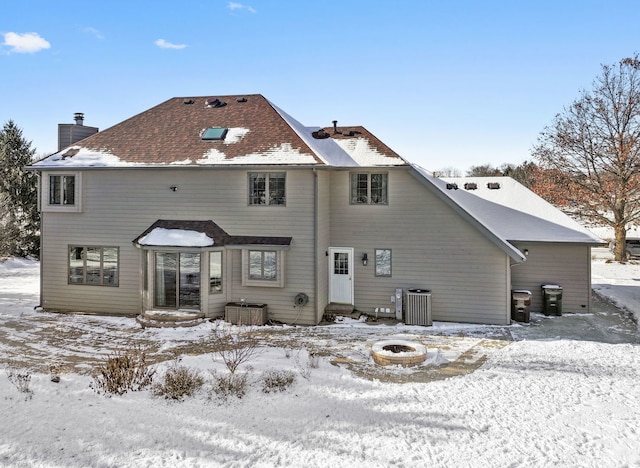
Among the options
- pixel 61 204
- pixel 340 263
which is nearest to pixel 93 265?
pixel 61 204

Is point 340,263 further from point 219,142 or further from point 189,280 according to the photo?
point 219,142

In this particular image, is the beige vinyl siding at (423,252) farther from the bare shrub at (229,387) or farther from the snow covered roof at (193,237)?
the bare shrub at (229,387)

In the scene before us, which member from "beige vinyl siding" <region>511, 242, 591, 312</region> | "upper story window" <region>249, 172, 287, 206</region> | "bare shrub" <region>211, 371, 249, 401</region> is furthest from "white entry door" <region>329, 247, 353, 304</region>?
"bare shrub" <region>211, 371, 249, 401</region>

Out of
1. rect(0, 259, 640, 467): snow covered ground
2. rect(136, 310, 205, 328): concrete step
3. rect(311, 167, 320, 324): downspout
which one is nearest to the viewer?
rect(0, 259, 640, 467): snow covered ground

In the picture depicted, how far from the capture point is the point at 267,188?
1402 cm

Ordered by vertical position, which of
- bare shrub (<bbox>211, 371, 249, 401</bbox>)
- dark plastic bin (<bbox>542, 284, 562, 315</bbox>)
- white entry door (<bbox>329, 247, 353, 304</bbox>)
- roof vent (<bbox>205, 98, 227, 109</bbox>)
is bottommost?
bare shrub (<bbox>211, 371, 249, 401</bbox>)

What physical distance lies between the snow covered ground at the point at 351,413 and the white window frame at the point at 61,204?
16.8ft

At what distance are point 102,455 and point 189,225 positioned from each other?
904 centimetres

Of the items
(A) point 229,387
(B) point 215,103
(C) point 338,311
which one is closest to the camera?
(A) point 229,387

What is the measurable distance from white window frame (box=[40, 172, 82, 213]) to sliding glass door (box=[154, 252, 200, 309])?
11.9ft

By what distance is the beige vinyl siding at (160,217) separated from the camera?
13789 mm

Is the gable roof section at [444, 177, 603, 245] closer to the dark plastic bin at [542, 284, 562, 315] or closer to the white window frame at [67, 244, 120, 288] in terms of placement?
the dark plastic bin at [542, 284, 562, 315]

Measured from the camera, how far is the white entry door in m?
14.9

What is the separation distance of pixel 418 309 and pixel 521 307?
3.27 metres
